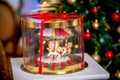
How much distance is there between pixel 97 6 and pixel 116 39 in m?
0.26

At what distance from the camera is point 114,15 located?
61.8 inches

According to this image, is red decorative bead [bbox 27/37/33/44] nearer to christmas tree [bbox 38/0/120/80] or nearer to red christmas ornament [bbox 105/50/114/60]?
christmas tree [bbox 38/0/120/80]

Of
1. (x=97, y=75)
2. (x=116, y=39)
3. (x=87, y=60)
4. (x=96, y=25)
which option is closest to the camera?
(x=97, y=75)

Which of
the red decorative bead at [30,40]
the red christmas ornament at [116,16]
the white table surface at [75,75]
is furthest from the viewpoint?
the red christmas ornament at [116,16]

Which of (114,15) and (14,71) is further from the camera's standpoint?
(114,15)

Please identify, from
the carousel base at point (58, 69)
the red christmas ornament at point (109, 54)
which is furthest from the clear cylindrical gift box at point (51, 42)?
the red christmas ornament at point (109, 54)

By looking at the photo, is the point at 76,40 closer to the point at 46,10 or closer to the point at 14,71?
the point at 14,71

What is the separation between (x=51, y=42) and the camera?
46.1 inches

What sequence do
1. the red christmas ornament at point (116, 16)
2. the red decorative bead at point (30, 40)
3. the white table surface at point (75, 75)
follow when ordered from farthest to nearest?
the red christmas ornament at point (116, 16) < the red decorative bead at point (30, 40) < the white table surface at point (75, 75)

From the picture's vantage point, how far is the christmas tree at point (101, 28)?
1588 millimetres

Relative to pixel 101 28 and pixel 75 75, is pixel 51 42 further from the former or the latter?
pixel 101 28

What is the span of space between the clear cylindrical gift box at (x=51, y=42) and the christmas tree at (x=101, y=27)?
338mm

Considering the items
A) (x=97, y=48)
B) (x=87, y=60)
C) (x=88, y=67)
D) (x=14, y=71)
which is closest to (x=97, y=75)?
(x=88, y=67)

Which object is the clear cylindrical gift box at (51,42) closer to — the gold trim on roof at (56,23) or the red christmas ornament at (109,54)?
the gold trim on roof at (56,23)
